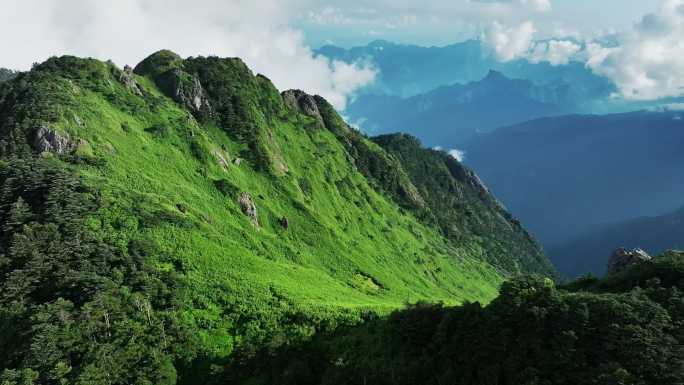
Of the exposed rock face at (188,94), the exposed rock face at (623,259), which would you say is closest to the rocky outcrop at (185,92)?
the exposed rock face at (188,94)

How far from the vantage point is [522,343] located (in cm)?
6669

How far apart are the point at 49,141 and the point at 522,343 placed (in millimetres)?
116458

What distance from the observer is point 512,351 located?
66.5 m

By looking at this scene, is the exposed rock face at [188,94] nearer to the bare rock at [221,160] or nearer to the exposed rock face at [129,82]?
the exposed rock face at [129,82]

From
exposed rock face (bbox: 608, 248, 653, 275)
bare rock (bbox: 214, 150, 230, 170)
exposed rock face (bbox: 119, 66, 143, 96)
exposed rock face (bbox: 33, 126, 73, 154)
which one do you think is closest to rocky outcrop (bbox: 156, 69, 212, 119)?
exposed rock face (bbox: 119, 66, 143, 96)

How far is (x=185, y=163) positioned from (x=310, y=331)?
83766mm

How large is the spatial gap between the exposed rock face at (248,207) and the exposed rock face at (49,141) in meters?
48.7

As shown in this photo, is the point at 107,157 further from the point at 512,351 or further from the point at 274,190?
the point at 512,351

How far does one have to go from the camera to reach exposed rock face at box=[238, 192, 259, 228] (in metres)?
149

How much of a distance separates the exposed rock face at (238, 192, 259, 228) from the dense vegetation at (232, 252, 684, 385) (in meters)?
67.5

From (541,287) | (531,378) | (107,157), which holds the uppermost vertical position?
(107,157)

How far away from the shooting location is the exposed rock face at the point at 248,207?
149m

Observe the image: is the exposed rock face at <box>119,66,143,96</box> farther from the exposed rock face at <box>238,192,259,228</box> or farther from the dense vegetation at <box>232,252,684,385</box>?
the dense vegetation at <box>232,252,684,385</box>

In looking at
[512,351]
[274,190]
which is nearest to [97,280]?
[512,351]
